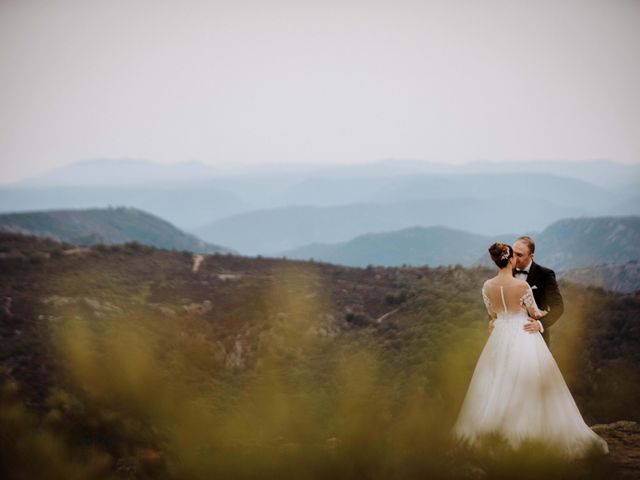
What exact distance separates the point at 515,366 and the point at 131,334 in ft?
69.7

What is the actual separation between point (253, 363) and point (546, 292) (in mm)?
20262

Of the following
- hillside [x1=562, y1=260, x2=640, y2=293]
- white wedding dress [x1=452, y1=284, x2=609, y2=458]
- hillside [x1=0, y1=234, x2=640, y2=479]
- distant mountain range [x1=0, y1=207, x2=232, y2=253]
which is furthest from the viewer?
distant mountain range [x1=0, y1=207, x2=232, y2=253]

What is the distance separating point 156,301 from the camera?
105 feet

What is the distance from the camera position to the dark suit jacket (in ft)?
24.4

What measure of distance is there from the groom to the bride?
0.14 metres

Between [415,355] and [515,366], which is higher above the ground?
[515,366]

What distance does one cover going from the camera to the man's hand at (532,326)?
→ 291 inches

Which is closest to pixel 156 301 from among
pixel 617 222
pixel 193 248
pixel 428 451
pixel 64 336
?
pixel 64 336

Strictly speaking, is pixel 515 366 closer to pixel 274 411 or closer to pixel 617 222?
pixel 274 411

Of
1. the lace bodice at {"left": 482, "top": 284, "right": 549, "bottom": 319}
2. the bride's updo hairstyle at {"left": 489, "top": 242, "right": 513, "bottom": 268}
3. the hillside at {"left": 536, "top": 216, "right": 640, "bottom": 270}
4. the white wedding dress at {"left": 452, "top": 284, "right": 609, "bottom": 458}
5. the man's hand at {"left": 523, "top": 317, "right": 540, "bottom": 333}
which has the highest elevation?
the bride's updo hairstyle at {"left": 489, "top": 242, "right": 513, "bottom": 268}

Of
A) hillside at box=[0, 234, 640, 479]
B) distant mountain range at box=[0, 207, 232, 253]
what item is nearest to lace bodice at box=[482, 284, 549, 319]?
hillside at box=[0, 234, 640, 479]

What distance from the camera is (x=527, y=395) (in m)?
7.52

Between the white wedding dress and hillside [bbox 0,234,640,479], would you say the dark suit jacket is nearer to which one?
the white wedding dress

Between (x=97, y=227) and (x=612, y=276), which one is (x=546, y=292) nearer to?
(x=612, y=276)
